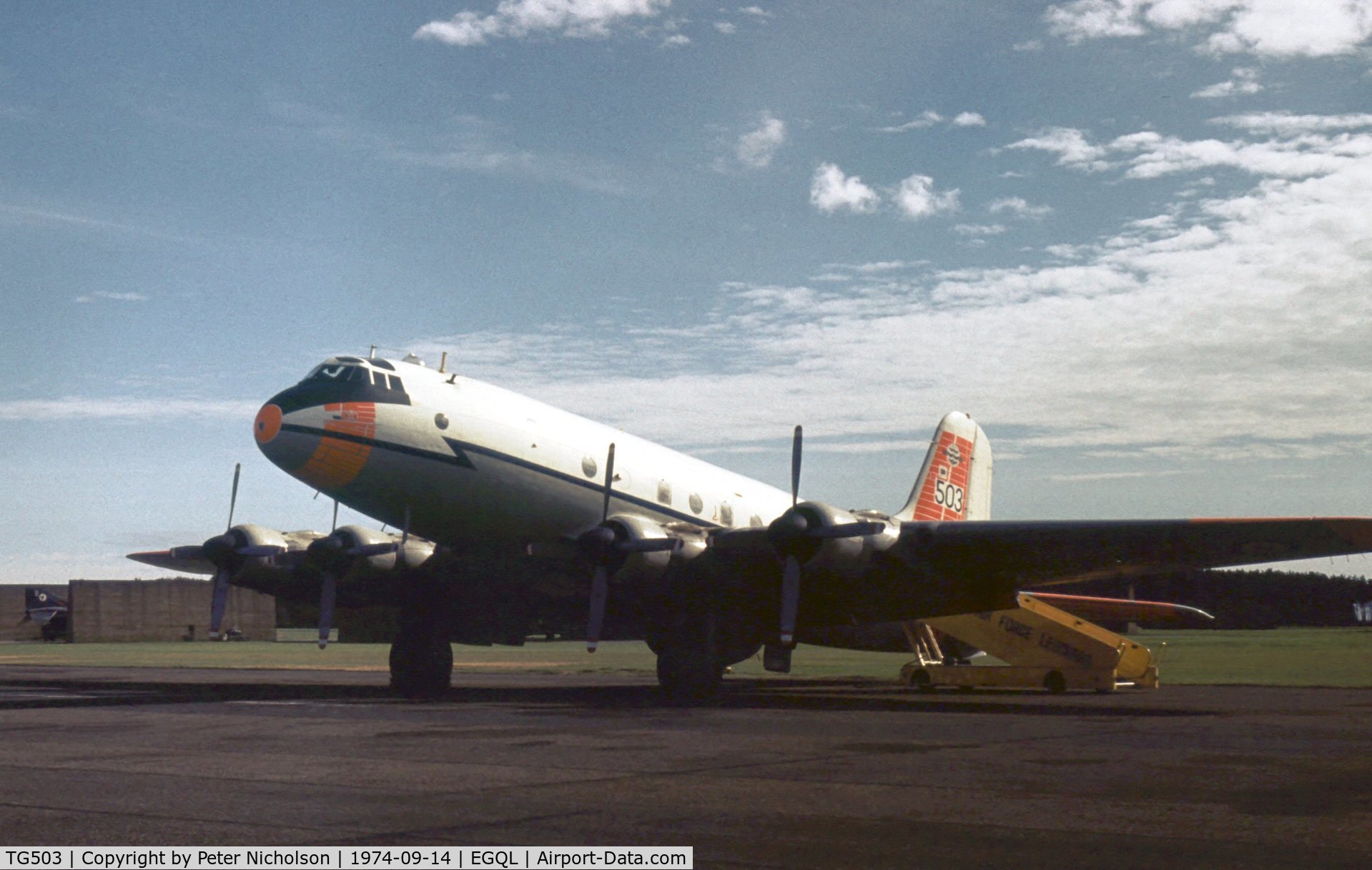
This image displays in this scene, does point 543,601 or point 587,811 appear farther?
point 543,601

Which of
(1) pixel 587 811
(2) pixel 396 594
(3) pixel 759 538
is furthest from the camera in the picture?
(2) pixel 396 594

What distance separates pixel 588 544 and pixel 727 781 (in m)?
12.0

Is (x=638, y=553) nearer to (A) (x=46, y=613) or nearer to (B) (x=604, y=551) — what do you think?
(B) (x=604, y=551)

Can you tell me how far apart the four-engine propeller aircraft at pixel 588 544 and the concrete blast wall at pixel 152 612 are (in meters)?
61.3

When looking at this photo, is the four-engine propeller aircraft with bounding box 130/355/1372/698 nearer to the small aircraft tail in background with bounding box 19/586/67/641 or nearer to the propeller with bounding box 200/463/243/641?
the propeller with bounding box 200/463/243/641

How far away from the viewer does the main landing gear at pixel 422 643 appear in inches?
1104

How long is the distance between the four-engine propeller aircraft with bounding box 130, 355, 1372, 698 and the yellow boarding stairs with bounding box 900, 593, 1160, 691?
445cm

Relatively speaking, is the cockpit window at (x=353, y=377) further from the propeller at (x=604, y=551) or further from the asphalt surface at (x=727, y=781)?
the asphalt surface at (x=727, y=781)

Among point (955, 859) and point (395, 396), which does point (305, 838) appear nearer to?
point (955, 859)

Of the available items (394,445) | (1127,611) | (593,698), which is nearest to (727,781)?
(394,445)

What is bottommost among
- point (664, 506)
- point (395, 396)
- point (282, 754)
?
point (282, 754)

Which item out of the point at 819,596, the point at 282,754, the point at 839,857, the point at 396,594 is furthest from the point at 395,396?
the point at 839,857

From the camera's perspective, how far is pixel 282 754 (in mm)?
14023

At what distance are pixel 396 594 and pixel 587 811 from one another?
63.5 ft
